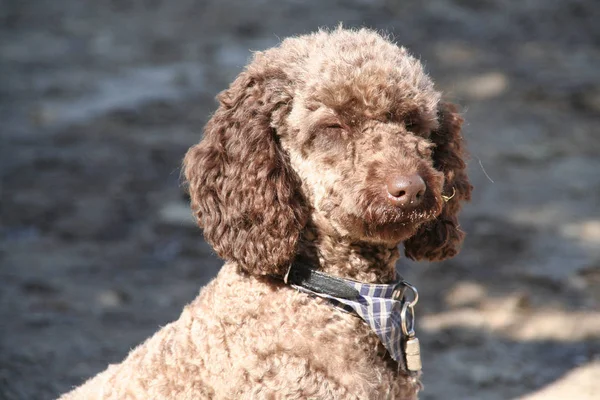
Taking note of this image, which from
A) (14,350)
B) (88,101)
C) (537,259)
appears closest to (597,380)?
(537,259)

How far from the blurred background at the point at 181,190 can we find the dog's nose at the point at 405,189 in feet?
3.23

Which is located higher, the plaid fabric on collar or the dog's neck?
the dog's neck

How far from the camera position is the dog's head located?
2.47m

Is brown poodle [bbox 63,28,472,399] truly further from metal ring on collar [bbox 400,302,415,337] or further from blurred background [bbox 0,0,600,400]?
blurred background [bbox 0,0,600,400]

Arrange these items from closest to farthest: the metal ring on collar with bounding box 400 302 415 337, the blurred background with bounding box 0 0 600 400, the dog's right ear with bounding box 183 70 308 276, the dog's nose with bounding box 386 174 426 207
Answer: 1. the dog's nose with bounding box 386 174 426 207
2. the dog's right ear with bounding box 183 70 308 276
3. the metal ring on collar with bounding box 400 302 415 337
4. the blurred background with bounding box 0 0 600 400

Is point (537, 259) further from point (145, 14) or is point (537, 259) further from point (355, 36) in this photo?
point (145, 14)

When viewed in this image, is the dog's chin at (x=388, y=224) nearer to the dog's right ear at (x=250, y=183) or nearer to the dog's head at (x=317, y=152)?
the dog's head at (x=317, y=152)

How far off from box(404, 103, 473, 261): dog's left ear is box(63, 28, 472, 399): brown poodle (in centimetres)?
13

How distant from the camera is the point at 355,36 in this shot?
270cm

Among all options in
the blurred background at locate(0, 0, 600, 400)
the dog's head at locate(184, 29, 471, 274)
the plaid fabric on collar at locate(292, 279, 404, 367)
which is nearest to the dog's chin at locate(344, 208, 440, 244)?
the dog's head at locate(184, 29, 471, 274)

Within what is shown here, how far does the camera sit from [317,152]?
102 inches

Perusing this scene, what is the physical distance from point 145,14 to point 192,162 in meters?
8.17

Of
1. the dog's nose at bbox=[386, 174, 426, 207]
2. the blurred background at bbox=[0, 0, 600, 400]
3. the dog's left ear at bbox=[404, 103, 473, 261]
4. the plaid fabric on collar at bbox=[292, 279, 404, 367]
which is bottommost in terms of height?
the plaid fabric on collar at bbox=[292, 279, 404, 367]

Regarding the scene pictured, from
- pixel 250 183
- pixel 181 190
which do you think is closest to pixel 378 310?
pixel 250 183
